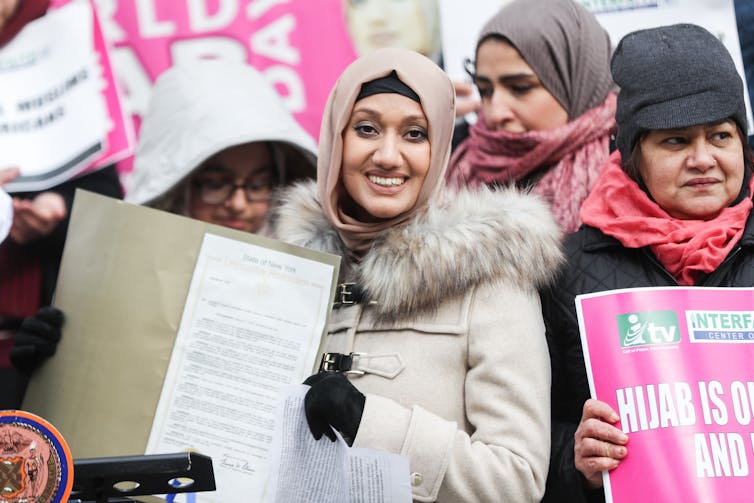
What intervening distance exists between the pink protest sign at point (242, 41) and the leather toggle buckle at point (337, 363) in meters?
1.60

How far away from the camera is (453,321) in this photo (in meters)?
2.51

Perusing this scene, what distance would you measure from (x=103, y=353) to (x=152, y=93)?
140cm

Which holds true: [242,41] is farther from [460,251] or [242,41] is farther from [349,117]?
[460,251]

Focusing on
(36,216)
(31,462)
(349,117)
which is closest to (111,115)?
(36,216)

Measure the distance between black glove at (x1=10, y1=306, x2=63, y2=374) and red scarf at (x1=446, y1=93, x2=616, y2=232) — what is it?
1305 mm

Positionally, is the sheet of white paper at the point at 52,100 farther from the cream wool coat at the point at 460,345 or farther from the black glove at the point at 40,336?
the cream wool coat at the point at 460,345

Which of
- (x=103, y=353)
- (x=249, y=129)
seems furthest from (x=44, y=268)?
(x=103, y=353)

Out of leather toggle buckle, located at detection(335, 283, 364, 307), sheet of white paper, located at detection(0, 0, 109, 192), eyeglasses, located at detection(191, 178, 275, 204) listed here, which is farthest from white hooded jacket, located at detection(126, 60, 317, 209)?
leather toggle buckle, located at detection(335, 283, 364, 307)

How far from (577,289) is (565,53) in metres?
1.23

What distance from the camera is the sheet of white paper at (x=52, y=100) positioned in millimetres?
3842

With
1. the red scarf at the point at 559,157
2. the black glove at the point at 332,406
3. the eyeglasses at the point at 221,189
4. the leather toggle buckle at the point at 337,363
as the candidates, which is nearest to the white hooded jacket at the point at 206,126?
the eyeglasses at the point at 221,189

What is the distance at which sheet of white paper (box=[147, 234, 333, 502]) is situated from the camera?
2.54 metres

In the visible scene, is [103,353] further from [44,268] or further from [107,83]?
[107,83]

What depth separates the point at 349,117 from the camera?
268 cm
